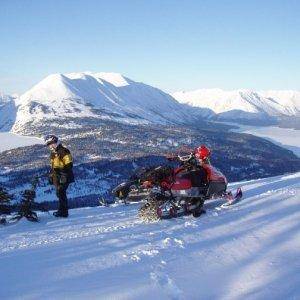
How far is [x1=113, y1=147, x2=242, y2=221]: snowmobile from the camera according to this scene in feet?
41.1

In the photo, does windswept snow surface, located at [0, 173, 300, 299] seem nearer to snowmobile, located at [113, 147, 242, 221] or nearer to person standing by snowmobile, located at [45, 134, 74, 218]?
snowmobile, located at [113, 147, 242, 221]

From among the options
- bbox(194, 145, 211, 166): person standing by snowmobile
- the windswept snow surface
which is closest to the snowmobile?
bbox(194, 145, 211, 166): person standing by snowmobile

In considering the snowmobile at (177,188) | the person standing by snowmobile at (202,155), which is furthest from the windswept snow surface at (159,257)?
the person standing by snowmobile at (202,155)

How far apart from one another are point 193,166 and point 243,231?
12.3ft

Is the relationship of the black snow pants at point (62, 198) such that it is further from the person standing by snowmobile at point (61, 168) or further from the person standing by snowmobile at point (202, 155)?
the person standing by snowmobile at point (202, 155)

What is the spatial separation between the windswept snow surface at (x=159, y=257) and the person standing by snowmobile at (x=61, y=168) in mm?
1148

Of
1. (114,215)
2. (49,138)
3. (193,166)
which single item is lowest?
(114,215)

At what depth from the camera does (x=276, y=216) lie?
11.9 meters

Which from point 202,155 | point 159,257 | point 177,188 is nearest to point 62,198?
point 177,188

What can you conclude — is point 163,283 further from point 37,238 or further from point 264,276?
point 37,238

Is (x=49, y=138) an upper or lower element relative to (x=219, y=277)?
upper

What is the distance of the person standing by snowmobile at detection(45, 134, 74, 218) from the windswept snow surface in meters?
1.15

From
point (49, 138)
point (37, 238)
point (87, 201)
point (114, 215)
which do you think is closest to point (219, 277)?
point (37, 238)

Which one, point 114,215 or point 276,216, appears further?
point 114,215
